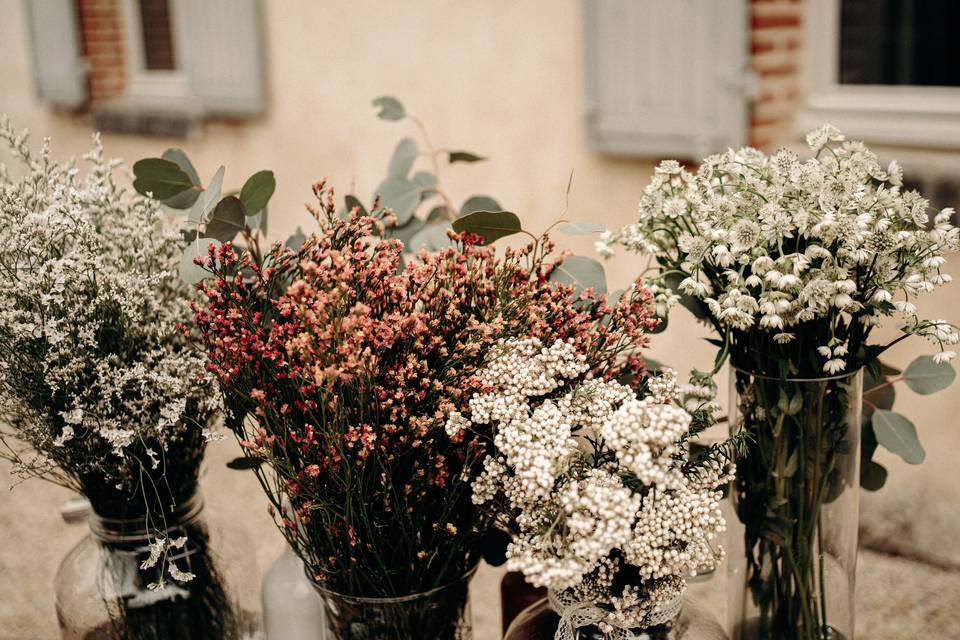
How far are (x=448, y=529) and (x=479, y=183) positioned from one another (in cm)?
316

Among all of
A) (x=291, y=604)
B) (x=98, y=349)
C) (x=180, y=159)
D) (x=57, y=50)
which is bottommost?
(x=291, y=604)

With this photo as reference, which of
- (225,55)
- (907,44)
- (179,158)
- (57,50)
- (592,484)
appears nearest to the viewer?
(592,484)

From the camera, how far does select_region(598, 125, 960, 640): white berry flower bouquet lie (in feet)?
3.33

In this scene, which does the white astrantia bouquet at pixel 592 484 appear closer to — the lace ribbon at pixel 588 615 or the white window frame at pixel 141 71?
the lace ribbon at pixel 588 615

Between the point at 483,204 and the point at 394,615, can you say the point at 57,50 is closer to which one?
the point at 483,204

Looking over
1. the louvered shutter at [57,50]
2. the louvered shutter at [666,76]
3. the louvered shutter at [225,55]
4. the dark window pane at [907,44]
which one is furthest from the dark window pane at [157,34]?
the dark window pane at [907,44]

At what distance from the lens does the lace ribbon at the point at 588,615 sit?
3.32 feet

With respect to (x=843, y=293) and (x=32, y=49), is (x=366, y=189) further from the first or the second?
(x=843, y=293)

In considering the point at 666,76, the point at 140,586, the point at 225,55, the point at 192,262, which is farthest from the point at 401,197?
the point at 225,55

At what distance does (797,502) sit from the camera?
1110 millimetres

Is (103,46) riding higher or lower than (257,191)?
higher

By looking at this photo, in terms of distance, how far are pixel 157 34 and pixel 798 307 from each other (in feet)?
18.2

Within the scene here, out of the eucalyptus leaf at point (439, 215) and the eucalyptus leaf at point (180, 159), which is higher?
the eucalyptus leaf at point (180, 159)

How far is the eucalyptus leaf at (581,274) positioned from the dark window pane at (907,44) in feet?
13.3
